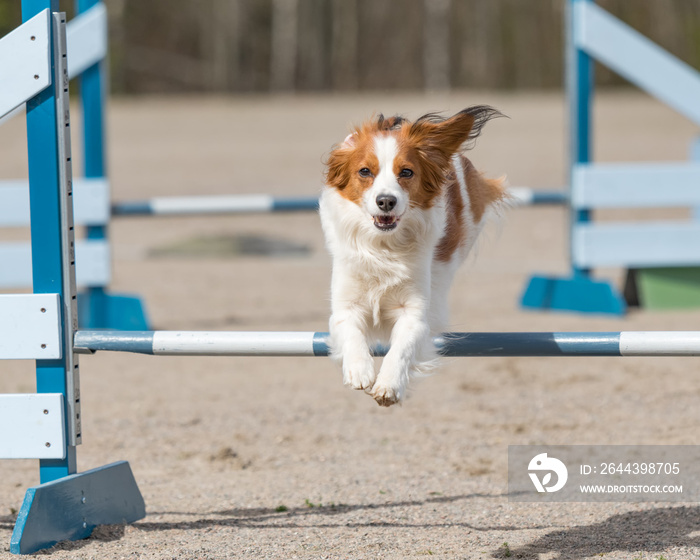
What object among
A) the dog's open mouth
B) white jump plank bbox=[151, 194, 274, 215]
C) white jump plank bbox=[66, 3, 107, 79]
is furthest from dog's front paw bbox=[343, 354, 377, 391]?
white jump plank bbox=[66, 3, 107, 79]

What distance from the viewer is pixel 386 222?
2.97m

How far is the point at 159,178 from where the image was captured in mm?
14258

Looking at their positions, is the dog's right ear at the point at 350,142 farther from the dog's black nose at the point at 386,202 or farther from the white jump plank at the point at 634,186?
the white jump plank at the point at 634,186

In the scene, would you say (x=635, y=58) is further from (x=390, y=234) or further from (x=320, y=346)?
(x=320, y=346)

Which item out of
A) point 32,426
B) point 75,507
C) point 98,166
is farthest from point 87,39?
point 75,507

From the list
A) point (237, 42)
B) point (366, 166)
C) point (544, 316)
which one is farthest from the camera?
point (237, 42)

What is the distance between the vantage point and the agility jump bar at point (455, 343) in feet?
9.47

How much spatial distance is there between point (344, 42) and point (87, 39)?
18.1 m

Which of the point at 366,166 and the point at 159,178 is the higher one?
the point at 159,178

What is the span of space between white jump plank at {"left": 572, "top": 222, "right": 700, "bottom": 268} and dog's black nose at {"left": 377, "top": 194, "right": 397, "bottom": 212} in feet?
13.8

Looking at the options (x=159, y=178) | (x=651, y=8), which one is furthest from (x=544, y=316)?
(x=651, y=8)

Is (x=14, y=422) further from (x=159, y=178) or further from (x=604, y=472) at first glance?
(x=159, y=178)

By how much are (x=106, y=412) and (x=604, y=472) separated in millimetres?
2419

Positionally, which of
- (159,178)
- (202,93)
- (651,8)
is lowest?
(159,178)
